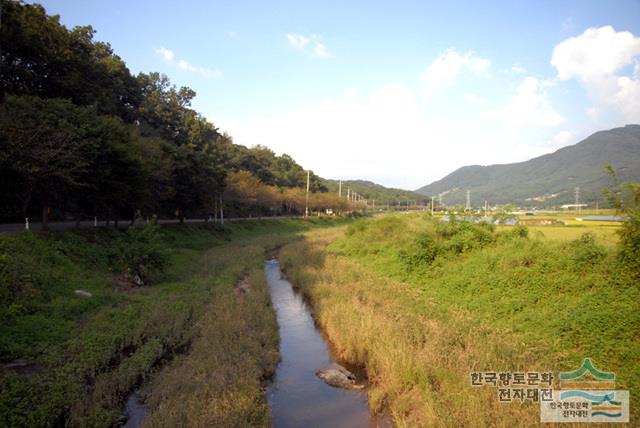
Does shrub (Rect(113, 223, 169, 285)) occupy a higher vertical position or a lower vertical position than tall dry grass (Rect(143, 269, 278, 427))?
higher

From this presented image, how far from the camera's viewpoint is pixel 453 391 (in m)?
8.30

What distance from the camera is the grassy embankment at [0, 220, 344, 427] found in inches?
307

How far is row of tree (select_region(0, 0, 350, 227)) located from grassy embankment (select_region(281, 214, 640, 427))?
1350 centimetres

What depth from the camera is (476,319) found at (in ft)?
42.3

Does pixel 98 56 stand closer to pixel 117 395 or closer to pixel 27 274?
pixel 27 274

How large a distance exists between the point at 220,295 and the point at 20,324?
24.2 ft

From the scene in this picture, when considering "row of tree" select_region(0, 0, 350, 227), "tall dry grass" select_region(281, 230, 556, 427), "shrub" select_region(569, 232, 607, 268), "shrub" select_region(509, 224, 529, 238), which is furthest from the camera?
"row of tree" select_region(0, 0, 350, 227)

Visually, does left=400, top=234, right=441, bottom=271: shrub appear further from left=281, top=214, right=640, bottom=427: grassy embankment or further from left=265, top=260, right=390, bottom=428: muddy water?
left=265, top=260, right=390, bottom=428: muddy water

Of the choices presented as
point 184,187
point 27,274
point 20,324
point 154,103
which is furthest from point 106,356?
point 154,103

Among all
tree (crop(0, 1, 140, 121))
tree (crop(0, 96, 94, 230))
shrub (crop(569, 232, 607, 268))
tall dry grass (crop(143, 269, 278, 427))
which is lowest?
tall dry grass (crop(143, 269, 278, 427))

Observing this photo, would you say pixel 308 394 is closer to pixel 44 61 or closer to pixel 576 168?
pixel 44 61

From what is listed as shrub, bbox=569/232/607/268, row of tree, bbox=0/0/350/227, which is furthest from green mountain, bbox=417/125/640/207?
shrub, bbox=569/232/607/268

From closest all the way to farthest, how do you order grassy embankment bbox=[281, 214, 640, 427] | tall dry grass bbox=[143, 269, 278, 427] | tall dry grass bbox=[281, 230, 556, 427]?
tall dry grass bbox=[143, 269, 278, 427], tall dry grass bbox=[281, 230, 556, 427], grassy embankment bbox=[281, 214, 640, 427]

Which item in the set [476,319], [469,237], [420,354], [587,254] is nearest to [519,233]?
[469,237]
